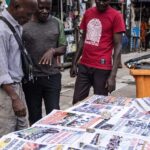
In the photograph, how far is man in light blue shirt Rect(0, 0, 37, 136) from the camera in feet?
8.87

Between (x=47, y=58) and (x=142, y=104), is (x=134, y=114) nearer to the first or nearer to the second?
(x=142, y=104)

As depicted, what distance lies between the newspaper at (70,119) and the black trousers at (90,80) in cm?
139

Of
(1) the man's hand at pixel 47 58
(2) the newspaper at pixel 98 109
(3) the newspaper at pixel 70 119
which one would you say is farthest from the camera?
(1) the man's hand at pixel 47 58

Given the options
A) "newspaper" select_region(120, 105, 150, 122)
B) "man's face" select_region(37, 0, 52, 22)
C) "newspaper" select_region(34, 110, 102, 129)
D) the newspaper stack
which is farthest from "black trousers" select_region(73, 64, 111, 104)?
"newspaper" select_region(34, 110, 102, 129)

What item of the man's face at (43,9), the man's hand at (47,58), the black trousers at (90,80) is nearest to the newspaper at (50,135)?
the man's hand at (47,58)

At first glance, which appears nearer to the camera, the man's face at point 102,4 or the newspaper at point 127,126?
the newspaper at point 127,126

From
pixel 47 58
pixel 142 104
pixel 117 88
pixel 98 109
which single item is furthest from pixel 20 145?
pixel 117 88

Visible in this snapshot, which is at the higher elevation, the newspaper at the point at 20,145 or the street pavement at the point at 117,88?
the newspaper at the point at 20,145

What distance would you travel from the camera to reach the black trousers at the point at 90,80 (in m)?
4.09

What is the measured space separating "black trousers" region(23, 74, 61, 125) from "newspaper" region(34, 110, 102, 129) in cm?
99

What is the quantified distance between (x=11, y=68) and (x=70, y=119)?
58cm

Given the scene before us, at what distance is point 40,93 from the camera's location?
149 inches

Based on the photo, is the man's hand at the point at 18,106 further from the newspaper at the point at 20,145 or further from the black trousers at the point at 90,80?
the black trousers at the point at 90,80

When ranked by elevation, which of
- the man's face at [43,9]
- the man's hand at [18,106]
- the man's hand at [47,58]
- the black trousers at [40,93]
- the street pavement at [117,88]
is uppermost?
the man's face at [43,9]
